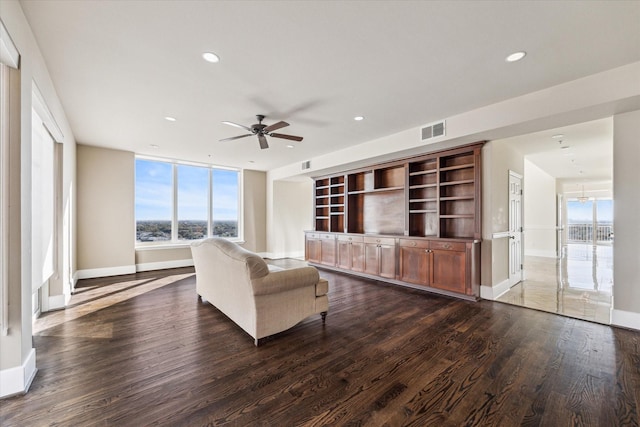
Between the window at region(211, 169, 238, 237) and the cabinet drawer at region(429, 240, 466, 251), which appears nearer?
the cabinet drawer at region(429, 240, 466, 251)

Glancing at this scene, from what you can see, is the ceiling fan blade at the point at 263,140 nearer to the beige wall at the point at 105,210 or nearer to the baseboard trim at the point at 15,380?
the baseboard trim at the point at 15,380

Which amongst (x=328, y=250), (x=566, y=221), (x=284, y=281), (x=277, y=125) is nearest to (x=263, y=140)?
(x=277, y=125)

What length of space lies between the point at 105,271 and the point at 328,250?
4824 millimetres

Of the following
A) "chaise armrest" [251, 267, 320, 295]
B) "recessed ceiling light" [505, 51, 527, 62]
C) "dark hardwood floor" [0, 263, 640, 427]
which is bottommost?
"dark hardwood floor" [0, 263, 640, 427]

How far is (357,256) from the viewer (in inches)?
226

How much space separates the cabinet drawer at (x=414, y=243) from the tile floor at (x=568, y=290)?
1.32 meters

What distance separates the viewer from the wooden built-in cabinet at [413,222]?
164 inches

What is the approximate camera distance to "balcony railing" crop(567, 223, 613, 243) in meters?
11.1

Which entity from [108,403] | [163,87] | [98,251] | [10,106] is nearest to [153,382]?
[108,403]

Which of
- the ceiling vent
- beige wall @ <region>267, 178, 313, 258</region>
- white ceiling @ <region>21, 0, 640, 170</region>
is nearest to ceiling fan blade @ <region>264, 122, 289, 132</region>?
white ceiling @ <region>21, 0, 640, 170</region>

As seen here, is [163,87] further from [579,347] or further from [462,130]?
[579,347]

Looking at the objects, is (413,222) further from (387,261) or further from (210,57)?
(210,57)

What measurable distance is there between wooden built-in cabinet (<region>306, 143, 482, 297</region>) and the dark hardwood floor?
0.97m

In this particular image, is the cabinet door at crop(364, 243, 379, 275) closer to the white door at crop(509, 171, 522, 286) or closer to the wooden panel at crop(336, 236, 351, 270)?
the wooden panel at crop(336, 236, 351, 270)
